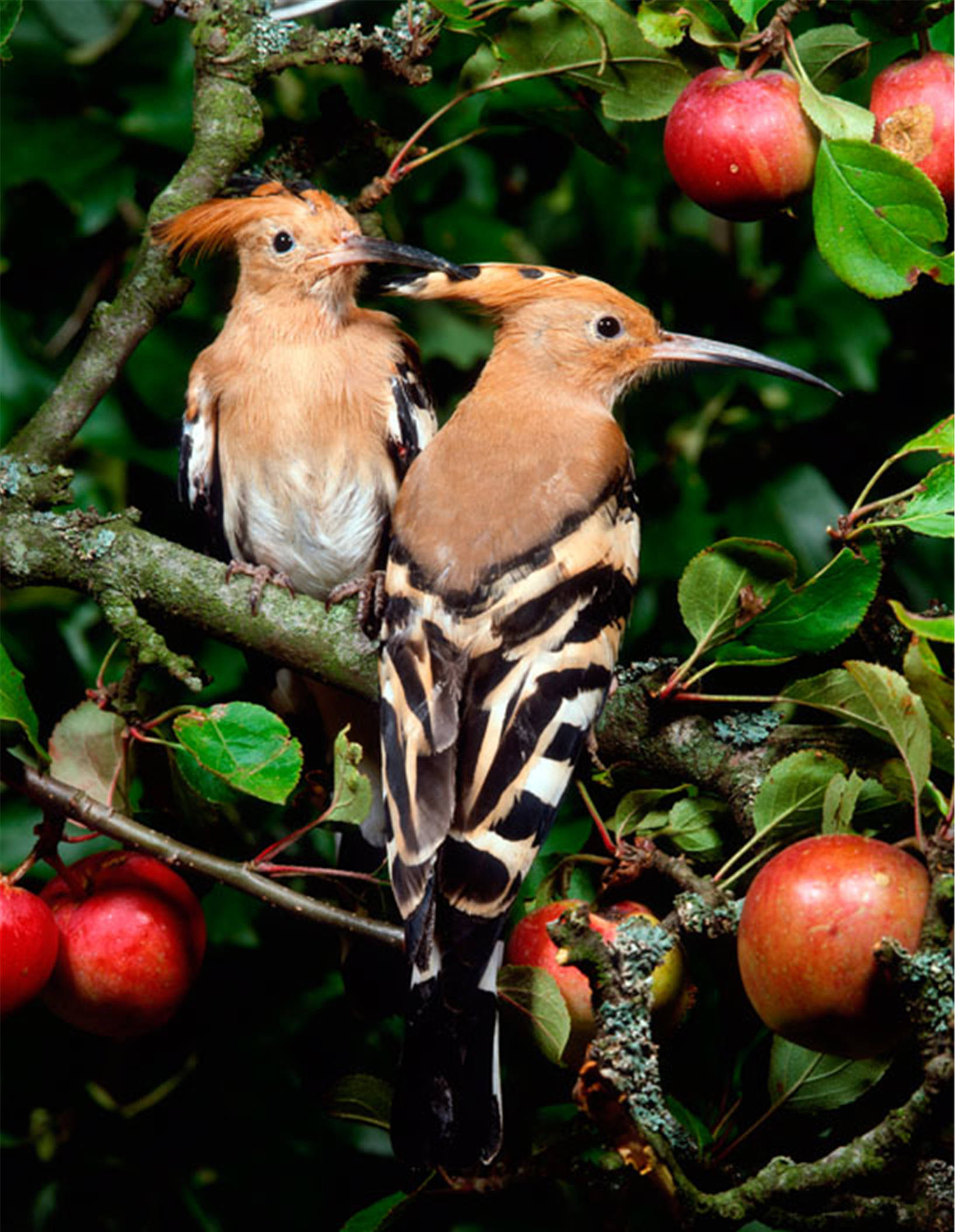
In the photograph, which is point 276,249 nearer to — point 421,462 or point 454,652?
point 421,462

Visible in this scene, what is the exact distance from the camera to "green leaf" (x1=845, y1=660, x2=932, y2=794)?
133cm

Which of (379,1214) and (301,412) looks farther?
(301,412)

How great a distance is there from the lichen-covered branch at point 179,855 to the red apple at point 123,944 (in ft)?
0.28

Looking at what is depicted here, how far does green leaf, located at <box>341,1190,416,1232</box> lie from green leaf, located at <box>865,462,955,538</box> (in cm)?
79

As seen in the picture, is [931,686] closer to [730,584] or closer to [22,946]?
[730,584]

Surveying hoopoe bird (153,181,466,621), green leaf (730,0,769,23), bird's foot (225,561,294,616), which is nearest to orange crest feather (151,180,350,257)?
hoopoe bird (153,181,466,621)

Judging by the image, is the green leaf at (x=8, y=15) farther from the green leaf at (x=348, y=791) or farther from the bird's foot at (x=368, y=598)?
the green leaf at (x=348, y=791)

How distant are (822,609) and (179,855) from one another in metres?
0.67

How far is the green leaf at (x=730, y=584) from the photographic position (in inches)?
60.9

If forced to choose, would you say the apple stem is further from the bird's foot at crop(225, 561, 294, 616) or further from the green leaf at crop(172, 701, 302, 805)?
the bird's foot at crop(225, 561, 294, 616)

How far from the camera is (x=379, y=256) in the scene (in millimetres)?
2012

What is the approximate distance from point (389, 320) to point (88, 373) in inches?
19.6

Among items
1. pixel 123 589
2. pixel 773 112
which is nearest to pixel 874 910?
pixel 773 112

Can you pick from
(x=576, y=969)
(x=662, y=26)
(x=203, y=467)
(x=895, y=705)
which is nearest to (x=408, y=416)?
(x=203, y=467)
